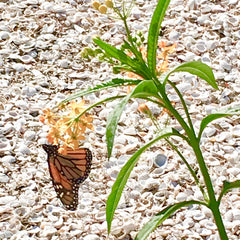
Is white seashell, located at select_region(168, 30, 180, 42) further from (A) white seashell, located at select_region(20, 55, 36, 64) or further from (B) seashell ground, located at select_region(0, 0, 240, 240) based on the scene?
(A) white seashell, located at select_region(20, 55, 36, 64)

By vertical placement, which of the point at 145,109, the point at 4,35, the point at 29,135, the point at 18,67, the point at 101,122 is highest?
the point at 4,35

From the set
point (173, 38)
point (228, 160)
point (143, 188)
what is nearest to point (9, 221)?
point (143, 188)

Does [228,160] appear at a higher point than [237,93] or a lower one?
lower

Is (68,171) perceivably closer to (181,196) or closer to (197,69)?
(181,196)

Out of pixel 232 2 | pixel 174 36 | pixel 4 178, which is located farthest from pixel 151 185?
pixel 232 2

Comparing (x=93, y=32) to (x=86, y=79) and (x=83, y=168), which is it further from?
(x=83, y=168)

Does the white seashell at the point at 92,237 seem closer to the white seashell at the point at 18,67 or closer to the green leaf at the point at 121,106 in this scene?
the green leaf at the point at 121,106

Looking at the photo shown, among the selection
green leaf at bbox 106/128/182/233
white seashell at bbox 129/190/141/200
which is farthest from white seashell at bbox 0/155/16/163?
green leaf at bbox 106/128/182/233
